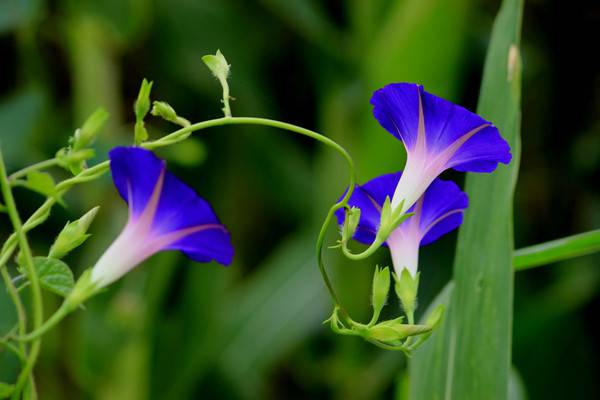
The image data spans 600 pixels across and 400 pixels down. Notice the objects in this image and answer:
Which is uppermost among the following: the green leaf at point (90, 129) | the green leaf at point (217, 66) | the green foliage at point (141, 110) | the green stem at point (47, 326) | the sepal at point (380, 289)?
the green leaf at point (217, 66)

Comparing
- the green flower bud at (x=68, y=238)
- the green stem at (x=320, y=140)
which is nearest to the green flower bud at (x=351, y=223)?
the green stem at (x=320, y=140)

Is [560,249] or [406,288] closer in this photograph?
[406,288]

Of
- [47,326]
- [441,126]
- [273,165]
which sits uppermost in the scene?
[273,165]

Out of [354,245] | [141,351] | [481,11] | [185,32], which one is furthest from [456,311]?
[481,11]

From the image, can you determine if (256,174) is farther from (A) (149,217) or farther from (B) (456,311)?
(A) (149,217)

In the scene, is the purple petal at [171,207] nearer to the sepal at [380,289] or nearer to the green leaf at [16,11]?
the sepal at [380,289]

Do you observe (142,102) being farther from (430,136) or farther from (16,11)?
(16,11)

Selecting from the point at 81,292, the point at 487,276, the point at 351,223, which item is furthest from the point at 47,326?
the point at 487,276
